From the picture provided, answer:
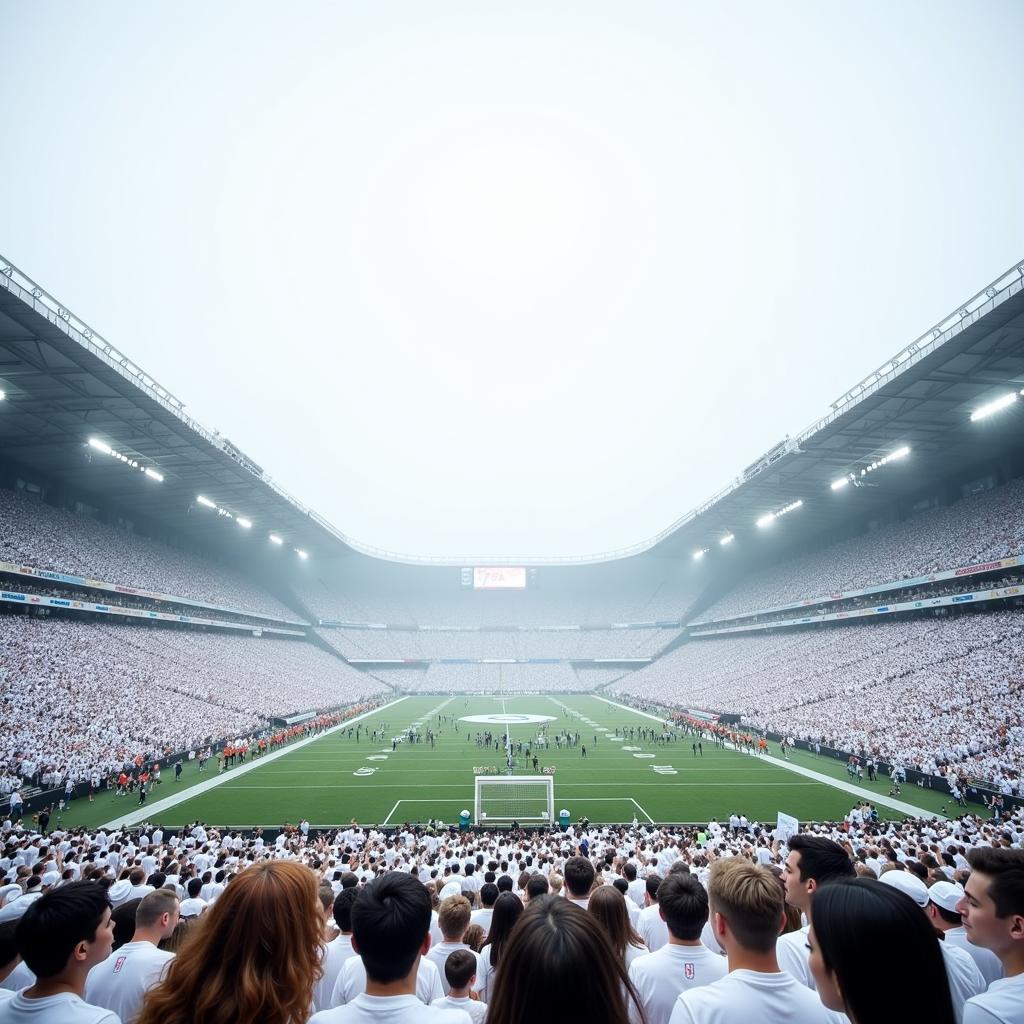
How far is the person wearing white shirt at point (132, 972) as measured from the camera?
3.95 m

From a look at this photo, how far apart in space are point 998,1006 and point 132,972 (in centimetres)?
537

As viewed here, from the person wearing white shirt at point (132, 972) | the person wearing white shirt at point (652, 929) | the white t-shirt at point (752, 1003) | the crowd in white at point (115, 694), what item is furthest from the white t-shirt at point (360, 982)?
the crowd in white at point (115, 694)

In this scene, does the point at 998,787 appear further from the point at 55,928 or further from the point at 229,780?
the point at 229,780

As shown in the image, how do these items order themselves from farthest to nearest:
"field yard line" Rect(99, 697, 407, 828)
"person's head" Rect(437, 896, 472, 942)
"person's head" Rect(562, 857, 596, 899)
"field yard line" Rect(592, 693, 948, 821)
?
1. "field yard line" Rect(592, 693, 948, 821)
2. "field yard line" Rect(99, 697, 407, 828)
3. "person's head" Rect(562, 857, 596, 899)
4. "person's head" Rect(437, 896, 472, 942)

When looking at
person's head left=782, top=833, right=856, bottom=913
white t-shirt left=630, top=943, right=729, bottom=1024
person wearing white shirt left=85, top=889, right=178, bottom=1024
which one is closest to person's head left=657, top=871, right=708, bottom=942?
white t-shirt left=630, top=943, right=729, bottom=1024

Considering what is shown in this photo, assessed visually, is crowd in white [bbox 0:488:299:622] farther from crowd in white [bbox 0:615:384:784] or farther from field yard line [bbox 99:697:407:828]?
field yard line [bbox 99:697:407:828]

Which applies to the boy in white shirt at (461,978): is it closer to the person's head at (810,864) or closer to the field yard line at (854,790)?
the person's head at (810,864)

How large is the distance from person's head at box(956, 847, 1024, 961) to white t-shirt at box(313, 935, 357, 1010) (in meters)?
4.66

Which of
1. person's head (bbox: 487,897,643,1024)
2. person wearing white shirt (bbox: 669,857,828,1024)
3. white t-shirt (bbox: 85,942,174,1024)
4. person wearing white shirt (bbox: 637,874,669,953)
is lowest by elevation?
person wearing white shirt (bbox: 637,874,669,953)

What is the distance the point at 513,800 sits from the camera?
21.6m

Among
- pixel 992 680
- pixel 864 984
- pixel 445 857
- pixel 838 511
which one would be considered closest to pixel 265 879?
pixel 864 984

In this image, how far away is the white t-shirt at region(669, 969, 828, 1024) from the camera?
237cm

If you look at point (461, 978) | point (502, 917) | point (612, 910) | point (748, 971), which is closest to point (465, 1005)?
point (461, 978)

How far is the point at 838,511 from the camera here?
52.0 meters
